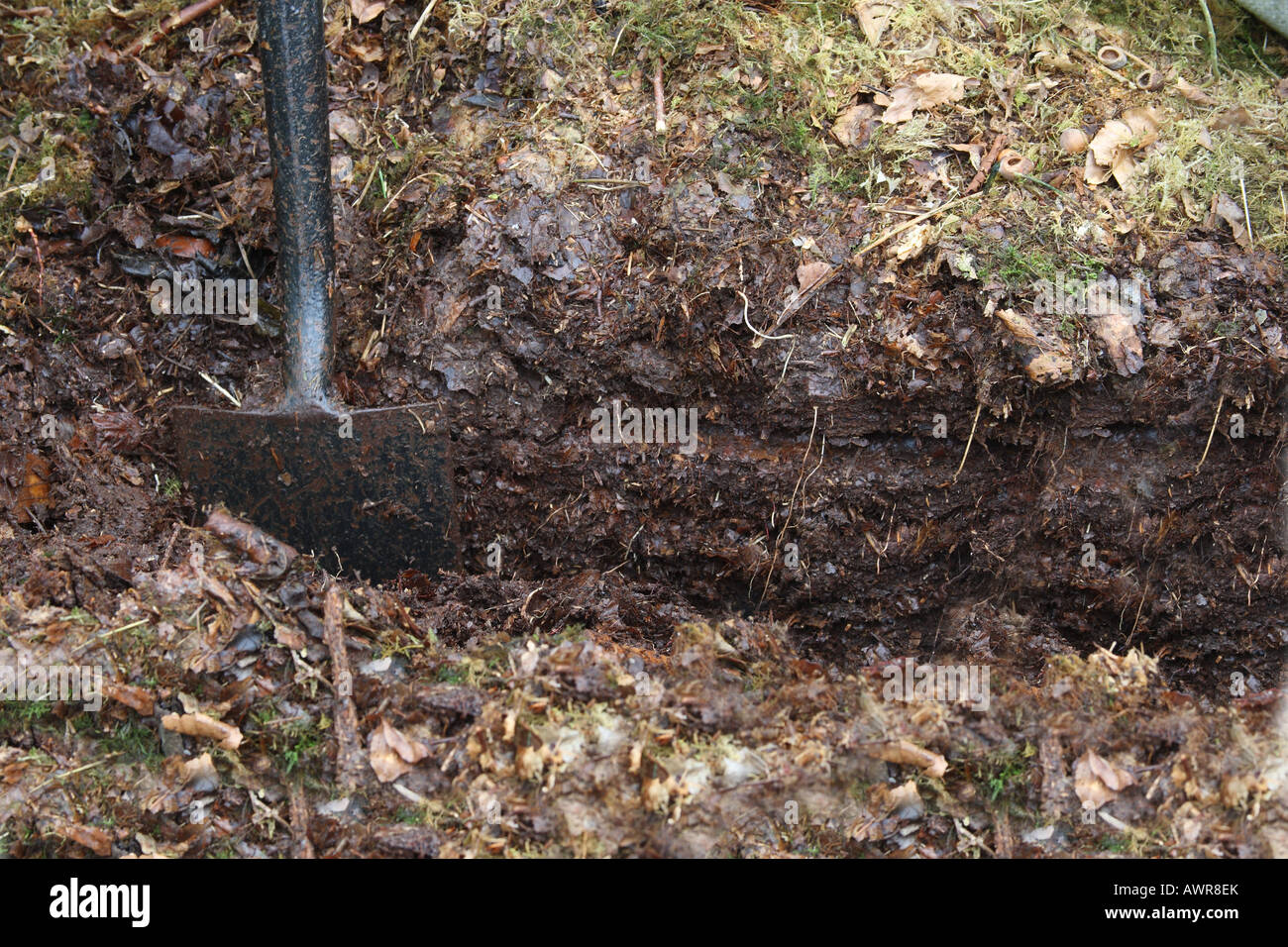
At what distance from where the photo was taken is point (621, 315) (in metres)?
2.96

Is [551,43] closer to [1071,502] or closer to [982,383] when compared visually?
[982,383]

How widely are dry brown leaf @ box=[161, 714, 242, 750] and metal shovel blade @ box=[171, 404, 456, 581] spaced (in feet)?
2.46

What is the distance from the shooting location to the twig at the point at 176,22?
3213mm

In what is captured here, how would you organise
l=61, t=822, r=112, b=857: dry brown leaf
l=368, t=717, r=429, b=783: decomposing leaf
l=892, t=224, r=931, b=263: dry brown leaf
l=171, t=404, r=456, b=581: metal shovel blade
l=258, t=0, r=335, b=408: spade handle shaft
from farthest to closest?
l=892, t=224, r=931, b=263: dry brown leaf < l=171, t=404, r=456, b=581: metal shovel blade < l=258, t=0, r=335, b=408: spade handle shaft < l=368, t=717, r=429, b=783: decomposing leaf < l=61, t=822, r=112, b=857: dry brown leaf

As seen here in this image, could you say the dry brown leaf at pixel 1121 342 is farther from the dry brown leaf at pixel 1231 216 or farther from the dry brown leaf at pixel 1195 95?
the dry brown leaf at pixel 1195 95

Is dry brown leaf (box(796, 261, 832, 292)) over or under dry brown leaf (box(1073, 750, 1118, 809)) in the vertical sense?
over

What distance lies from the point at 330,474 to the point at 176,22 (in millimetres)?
1746

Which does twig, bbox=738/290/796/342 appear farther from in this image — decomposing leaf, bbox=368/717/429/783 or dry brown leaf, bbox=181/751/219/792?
dry brown leaf, bbox=181/751/219/792

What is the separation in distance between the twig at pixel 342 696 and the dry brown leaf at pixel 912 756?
120cm

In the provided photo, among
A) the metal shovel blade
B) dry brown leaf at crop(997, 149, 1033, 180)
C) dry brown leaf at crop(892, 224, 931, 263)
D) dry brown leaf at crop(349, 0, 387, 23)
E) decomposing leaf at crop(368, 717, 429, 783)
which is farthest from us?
dry brown leaf at crop(349, 0, 387, 23)

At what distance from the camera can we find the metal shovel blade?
9.16 ft

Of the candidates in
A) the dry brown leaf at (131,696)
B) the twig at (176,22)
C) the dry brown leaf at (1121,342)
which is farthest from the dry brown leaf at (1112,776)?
the twig at (176,22)

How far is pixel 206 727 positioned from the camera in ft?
7.16

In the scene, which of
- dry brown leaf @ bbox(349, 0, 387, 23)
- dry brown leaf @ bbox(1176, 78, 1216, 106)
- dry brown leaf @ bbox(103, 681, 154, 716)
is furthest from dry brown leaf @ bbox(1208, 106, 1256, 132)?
dry brown leaf @ bbox(103, 681, 154, 716)
